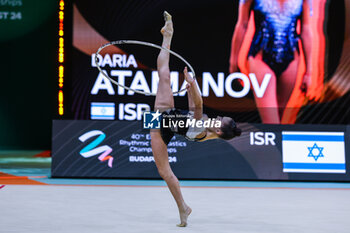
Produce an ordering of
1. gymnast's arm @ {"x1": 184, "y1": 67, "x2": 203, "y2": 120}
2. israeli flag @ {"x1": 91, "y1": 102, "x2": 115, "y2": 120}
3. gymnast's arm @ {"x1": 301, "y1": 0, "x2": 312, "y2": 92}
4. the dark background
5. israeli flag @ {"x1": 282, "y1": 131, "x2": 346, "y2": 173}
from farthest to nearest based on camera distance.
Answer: the dark background → gymnast's arm @ {"x1": 301, "y1": 0, "x2": 312, "y2": 92} → israeli flag @ {"x1": 91, "y1": 102, "x2": 115, "y2": 120} → israeli flag @ {"x1": 282, "y1": 131, "x2": 346, "y2": 173} → gymnast's arm @ {"x1": 184, "y1": 67, "x2": 203, "y2": 120}

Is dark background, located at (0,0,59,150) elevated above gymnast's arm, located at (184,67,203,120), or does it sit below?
below

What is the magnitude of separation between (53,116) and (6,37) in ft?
12.1

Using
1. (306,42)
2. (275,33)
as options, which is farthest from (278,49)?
(306,42)

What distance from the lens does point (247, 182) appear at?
34.1 feet

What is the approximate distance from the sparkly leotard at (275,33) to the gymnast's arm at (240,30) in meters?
0.21

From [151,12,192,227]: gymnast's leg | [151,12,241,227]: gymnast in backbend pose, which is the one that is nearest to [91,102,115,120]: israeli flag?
[151,12,241,227]: gymnast in backbend pose

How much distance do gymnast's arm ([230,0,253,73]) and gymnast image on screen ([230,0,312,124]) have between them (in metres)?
0.03

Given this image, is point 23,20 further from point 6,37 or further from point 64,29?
point 64,29

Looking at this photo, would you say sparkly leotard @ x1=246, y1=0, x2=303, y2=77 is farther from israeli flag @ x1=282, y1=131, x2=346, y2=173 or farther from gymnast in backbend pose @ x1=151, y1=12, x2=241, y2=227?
gymnast in backbend pose @ x1=151, y1=12, x2=241, y2=227

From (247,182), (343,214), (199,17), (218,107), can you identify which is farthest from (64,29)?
(343,214)

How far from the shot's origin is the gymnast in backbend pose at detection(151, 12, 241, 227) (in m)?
5.38

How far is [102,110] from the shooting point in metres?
13.1

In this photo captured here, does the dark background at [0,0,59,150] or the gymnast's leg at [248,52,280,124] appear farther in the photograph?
the dark background at [0,0,59,150]

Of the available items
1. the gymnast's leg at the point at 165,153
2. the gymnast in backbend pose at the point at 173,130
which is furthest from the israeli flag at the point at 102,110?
the gymnast's leg at the point at 165,153
